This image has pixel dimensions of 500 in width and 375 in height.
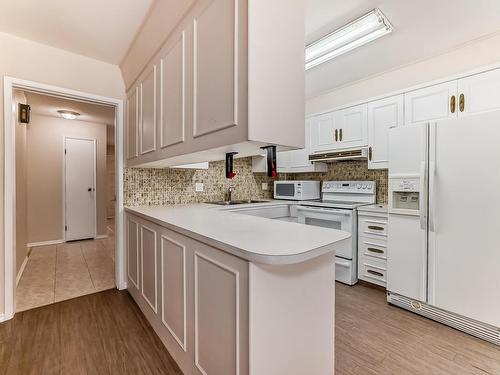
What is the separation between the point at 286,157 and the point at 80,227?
14.0 feet

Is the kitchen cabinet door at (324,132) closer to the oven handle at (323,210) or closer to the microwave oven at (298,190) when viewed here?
the microwave oven at (298,190)

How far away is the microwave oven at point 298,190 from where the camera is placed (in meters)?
3.49

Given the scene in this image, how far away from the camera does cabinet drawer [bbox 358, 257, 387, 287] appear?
2608 mm

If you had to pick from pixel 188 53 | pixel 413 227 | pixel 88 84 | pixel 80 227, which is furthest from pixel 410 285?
pixel 80 227

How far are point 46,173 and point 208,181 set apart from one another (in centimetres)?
344

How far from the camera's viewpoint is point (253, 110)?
3.50 feet

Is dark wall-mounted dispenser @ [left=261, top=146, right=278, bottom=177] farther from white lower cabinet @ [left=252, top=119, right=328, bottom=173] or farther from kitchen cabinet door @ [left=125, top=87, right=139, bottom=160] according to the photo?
white lower cabinet @ [left=252, top=119, right=328, bottom=173]

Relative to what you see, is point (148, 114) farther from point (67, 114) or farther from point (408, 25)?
point (67, 114)

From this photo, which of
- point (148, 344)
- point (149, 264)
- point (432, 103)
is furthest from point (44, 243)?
point (432, 103)

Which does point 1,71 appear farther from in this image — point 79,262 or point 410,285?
point 410,285

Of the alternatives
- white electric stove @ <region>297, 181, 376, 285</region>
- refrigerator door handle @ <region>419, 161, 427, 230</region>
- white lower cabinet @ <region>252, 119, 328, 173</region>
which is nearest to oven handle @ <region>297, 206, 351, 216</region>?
white electric stove @ <region>297, 181, 376, 285</region>

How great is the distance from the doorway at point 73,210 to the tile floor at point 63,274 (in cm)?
1

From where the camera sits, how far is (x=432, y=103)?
2418 mm

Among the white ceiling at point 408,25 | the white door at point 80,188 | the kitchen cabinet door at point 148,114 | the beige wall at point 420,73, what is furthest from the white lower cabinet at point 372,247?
the white door at point 80,188
